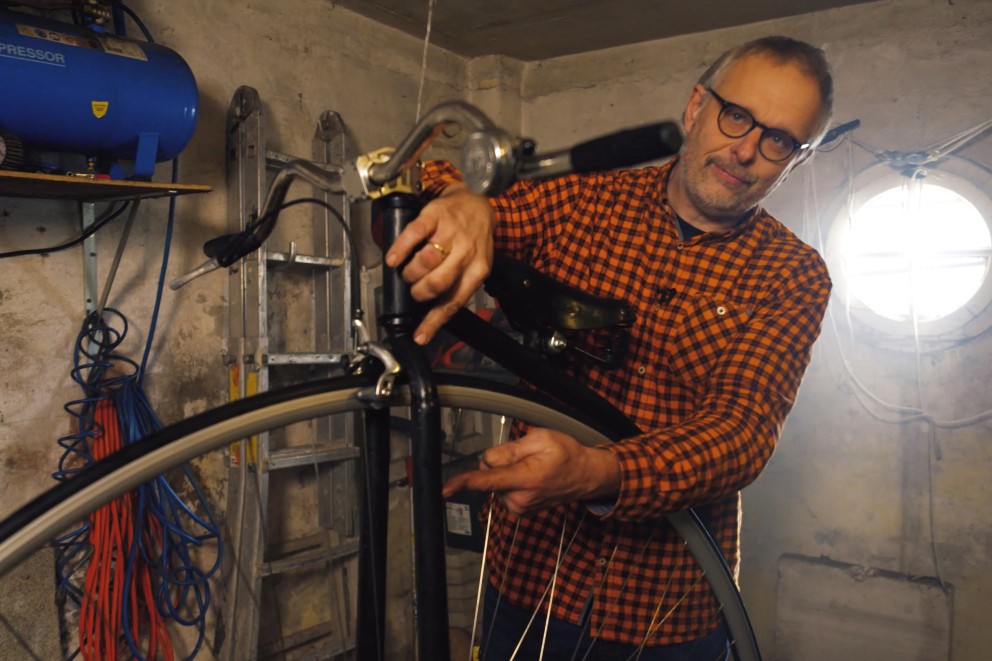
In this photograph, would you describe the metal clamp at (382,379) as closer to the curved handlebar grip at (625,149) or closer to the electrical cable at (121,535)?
the curved handlebar grip at (625,149)

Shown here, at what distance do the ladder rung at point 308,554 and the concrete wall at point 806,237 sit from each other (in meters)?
0.29

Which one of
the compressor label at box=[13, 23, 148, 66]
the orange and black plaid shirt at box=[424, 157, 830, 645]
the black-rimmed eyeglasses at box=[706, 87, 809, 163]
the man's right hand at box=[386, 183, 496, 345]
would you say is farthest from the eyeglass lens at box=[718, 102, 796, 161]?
the compressor label at box=[13, 23, 148, 66]

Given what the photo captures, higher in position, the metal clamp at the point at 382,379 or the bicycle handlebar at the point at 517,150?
the bicycle handlebar at the point at 517,150

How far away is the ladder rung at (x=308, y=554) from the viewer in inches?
69.7

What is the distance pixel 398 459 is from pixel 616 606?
130 centimetres

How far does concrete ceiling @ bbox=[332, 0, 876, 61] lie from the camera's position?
230 centimetres

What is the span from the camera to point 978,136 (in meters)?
2.18

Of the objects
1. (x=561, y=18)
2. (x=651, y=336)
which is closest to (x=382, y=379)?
(x=651, y=336)

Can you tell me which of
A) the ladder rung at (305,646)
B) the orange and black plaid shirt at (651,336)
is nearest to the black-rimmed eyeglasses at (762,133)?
the orange and black plaid shirt at (651,336)

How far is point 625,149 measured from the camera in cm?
57

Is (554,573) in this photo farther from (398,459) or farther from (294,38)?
(294,38)

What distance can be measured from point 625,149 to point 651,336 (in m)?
0.63

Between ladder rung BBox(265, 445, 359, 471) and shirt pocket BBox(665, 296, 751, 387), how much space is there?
969 mm

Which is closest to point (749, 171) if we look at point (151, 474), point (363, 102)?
point (151, 474)
